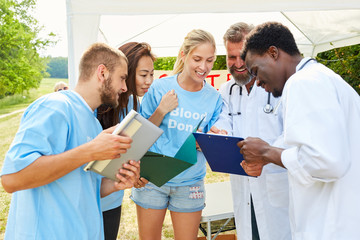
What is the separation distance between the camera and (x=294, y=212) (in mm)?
1558

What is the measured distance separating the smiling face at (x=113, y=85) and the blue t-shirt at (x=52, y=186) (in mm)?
175

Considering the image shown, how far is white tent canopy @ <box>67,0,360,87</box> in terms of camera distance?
2.30 meters

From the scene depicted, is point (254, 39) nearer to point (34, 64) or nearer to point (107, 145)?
point (107, 145)

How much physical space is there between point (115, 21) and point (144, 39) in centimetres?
117

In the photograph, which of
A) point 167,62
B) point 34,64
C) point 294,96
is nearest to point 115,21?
point 294,96

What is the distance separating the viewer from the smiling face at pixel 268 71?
1706 millimetres

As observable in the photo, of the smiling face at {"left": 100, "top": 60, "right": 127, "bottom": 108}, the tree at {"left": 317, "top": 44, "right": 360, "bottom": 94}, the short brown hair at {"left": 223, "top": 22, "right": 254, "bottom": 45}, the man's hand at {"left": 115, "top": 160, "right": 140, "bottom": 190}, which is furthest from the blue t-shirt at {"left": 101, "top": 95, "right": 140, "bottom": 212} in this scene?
the tree at {"left": 317, "top": 44, "right": 360, "bottom": 94}

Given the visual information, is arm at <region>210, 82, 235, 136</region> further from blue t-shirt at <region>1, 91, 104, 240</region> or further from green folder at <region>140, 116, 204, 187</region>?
blue t-shirt at <region>1, 91, 104, 240</region>

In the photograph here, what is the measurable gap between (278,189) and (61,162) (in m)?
1.50

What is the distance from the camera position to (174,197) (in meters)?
2.51

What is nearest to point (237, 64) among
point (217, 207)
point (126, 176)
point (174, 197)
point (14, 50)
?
point (174, 197)

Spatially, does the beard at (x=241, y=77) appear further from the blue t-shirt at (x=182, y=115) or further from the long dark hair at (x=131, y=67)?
the long dark hair at (x=131, y=67)

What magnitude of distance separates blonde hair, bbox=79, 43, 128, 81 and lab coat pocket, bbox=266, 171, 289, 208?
1.29m

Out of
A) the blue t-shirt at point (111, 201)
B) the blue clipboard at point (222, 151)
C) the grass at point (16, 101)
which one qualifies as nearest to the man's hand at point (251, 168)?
the blue clipboard at point (222, 151)
